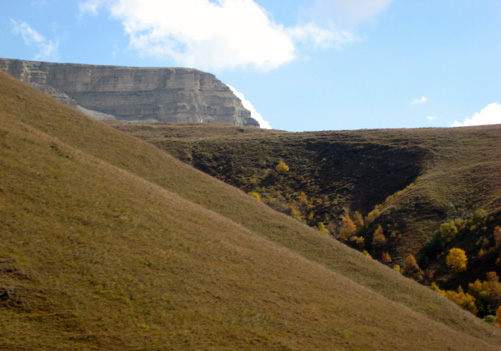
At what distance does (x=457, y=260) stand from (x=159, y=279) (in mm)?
40058

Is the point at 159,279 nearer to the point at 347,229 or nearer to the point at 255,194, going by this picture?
the point at 347,229

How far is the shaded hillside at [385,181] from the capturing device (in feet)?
176

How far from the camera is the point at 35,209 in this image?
22438 mm

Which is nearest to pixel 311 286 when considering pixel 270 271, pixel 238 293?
pixel 270 271

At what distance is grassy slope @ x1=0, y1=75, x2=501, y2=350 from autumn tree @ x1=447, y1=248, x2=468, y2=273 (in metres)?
13.6

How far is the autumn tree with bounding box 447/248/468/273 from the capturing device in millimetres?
48334

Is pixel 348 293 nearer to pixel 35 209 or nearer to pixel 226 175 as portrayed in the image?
pixel 35 209

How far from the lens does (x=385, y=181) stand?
3091 inches

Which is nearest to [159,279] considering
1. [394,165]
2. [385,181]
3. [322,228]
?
[322,228]

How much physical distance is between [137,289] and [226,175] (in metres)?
61.2

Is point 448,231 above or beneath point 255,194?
beneath

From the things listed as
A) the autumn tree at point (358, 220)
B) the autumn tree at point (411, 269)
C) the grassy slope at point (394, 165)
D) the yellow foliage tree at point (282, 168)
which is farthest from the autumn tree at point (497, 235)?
the yellow foliage tree at point (282, 168)

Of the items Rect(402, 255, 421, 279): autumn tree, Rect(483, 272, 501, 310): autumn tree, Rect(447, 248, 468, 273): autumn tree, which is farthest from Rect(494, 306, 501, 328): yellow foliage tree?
Rect(402, 255, 421, 279): autumn tree

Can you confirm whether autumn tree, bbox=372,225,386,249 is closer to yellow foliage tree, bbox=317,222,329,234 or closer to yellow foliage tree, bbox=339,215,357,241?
yellow foliage tree, bbox=339,215,357,241
